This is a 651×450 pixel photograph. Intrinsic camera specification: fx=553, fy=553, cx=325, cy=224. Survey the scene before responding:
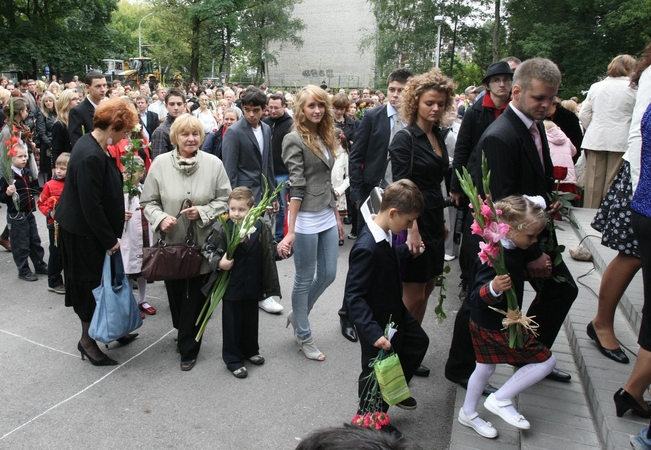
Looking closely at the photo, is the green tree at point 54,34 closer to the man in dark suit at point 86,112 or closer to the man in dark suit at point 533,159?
the man in dark suit at point 86,112

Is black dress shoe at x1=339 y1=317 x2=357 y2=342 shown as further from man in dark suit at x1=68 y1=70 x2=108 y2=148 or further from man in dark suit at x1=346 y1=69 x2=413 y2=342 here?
man in dark suit at x1=68 y1=70 x2=108 y2=148

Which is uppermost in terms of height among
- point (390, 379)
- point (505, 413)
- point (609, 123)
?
point (609, 123)

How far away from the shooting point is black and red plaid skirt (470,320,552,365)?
3.03 metres

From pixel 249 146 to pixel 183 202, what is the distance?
171 cm

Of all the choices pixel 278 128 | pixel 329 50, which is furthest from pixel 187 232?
pixel 329 50

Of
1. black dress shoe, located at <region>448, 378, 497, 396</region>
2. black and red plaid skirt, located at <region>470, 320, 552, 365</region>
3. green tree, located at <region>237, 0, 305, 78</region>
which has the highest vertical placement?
green tree, located at <region>237, 0, 305, 78</region>

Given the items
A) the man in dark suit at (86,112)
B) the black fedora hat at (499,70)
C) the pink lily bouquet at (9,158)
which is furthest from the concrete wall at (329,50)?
the black fedora hat at (499,70)

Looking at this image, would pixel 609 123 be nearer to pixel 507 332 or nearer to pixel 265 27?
pixel 507 332

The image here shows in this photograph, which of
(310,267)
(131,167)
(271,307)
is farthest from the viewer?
(271,307)

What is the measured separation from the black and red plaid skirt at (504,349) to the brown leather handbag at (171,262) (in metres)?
2.15

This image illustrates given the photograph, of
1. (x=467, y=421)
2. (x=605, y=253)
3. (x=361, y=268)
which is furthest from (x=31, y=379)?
(x=605, y=253)

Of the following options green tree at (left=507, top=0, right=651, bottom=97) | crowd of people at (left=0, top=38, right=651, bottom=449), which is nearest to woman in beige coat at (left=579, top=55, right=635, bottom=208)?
crowd of people at (left=0, top=38, right=651, bottom=449)

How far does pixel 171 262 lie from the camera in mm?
4117

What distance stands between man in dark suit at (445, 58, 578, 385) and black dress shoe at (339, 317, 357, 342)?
178 centimetres
